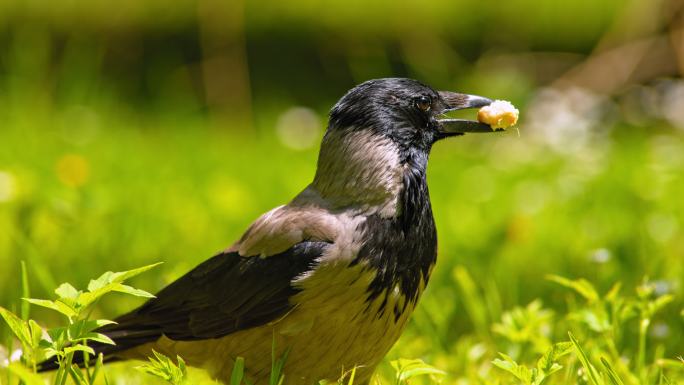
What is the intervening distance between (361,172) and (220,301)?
524mm

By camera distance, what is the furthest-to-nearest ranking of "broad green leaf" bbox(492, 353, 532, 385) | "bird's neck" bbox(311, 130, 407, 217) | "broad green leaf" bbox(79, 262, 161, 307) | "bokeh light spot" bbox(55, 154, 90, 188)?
"bokeh light spot" bbox(55, 154, 90, 188) < "bird's neck" bbox(311, 130, 407, 217) < "broad green leaf" bbox(492, 353, 532, 385) < "broad green leaf" bbox(79, 262, 161, 307)

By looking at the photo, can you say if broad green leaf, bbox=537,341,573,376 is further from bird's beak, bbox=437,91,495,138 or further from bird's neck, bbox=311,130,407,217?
bird's beak, bbox=437,91,495,138

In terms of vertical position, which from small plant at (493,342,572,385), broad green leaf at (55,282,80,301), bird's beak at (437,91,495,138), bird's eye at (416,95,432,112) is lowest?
small plant at (493,342,572,385)

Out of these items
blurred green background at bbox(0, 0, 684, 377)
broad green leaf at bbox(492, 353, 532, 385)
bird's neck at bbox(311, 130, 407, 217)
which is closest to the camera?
broad green leaf at bbox(492, 353, 532, 385)

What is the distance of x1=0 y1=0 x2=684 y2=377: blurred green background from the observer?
3791mm

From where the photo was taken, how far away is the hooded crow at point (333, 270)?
98.8 inches

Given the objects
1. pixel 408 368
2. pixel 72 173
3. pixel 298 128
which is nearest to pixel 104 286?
pixel 408 368

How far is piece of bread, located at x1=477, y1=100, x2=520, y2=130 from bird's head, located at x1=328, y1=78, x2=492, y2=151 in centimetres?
2

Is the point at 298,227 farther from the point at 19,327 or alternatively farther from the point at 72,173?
the point at 72,173

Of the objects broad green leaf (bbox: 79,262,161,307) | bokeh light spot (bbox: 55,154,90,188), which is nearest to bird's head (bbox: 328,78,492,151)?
broad green leaf (bbox: 79,262,161,307)

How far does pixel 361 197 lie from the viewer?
2.66 m

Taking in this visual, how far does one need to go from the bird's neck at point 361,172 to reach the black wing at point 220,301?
0.20 m

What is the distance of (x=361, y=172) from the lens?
2682mm

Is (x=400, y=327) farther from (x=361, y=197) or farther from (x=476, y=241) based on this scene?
(x=476, y=241)
